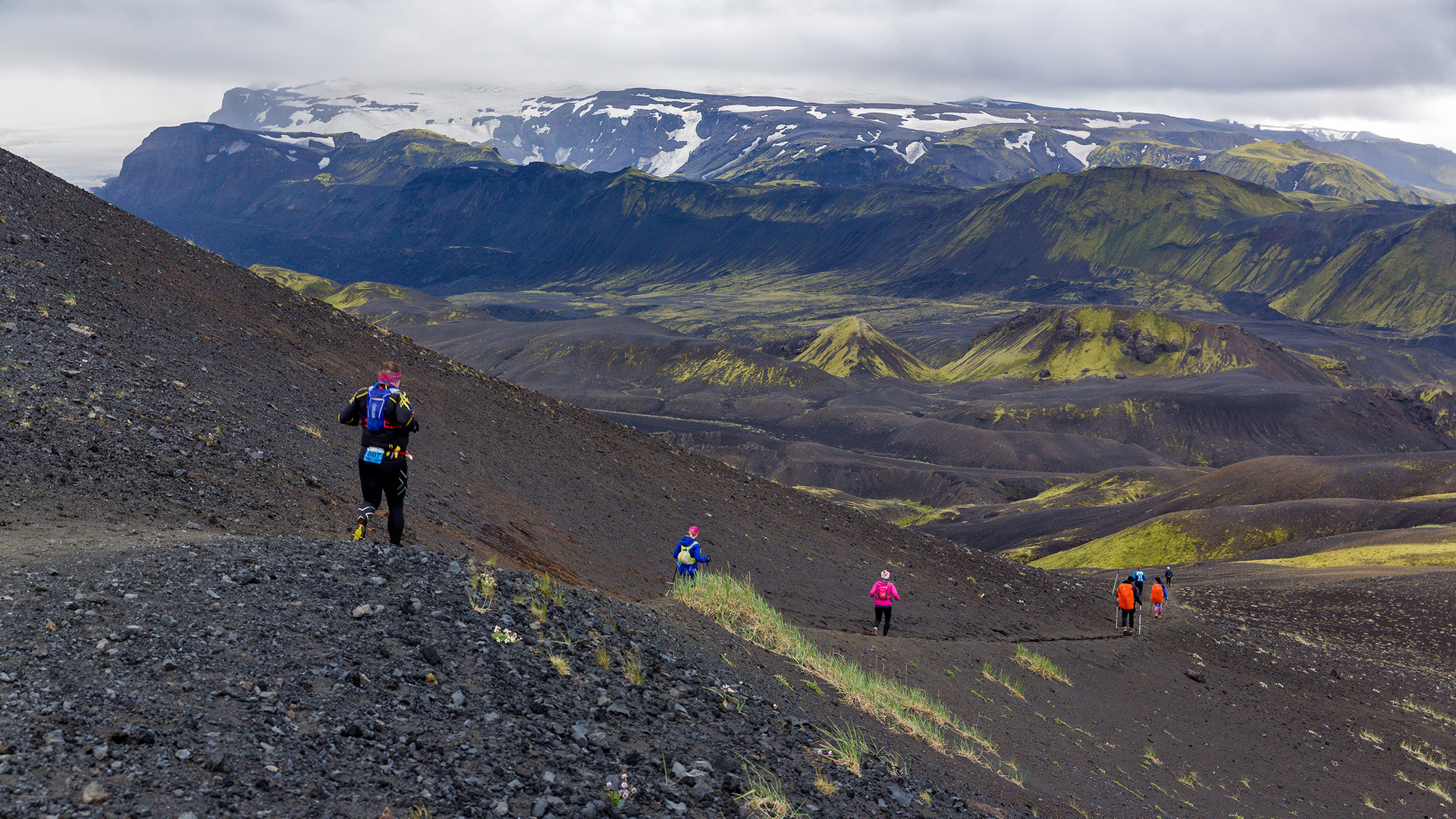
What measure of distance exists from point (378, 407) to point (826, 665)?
6.02 meters

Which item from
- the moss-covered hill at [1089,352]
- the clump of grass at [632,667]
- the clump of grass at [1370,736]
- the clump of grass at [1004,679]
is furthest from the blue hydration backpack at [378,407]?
the moss-covered hill at [1089,352]

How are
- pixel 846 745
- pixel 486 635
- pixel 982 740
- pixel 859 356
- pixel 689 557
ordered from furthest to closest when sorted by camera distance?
pixel 859 356 < pixel 689 557 < pixel 982 740 < pixel 846 745 < pixel 486 635

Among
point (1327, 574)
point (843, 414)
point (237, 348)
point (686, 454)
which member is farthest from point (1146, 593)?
point (843, 414)

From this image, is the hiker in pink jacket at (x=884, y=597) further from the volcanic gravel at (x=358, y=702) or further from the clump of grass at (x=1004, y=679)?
the volcanic gravel at (x=358, y=702)

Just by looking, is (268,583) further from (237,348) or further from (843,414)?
(843,414)

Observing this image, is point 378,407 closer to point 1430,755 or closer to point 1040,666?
point 1040,666

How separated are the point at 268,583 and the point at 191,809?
3283mm

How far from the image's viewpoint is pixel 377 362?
1113 inches

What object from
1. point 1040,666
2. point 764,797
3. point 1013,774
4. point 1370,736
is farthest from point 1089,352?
point 764,797

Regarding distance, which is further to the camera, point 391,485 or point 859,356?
point 859,356

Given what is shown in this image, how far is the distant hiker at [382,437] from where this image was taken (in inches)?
407

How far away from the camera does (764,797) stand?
23.2ft

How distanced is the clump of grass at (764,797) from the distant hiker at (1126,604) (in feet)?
64.9

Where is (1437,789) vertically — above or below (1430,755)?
above
